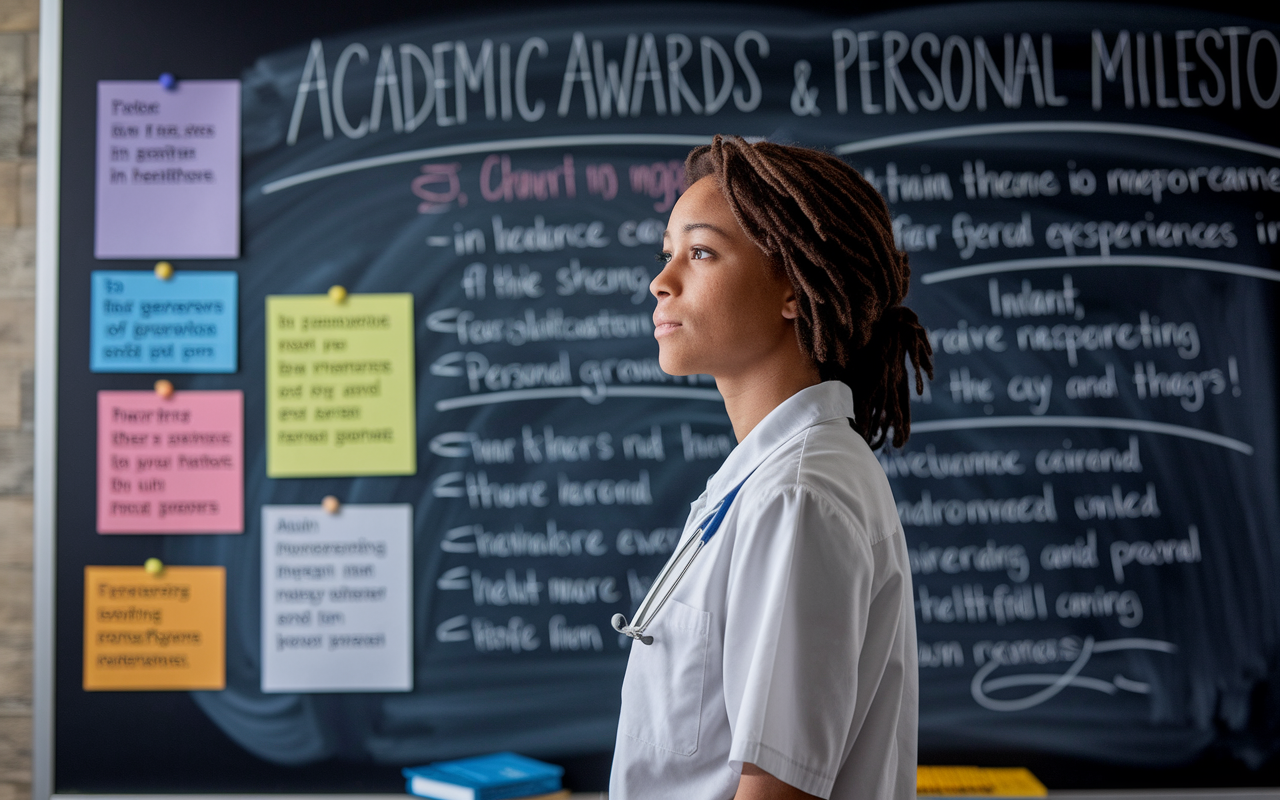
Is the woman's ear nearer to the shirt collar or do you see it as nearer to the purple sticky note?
the shirt collar

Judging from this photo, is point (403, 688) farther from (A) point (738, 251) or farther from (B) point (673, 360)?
(A) point (738, 251)

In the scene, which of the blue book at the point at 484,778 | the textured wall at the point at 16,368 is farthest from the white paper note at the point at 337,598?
the textured wall at the point at 16,368

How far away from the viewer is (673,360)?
990 millimetres

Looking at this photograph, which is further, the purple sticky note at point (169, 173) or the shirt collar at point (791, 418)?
the purple sticky note at point (169, 173)

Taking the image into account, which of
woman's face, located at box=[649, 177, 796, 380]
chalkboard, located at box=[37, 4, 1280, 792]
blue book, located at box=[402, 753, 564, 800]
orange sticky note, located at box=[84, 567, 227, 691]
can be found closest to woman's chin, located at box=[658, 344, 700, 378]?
woman's face, located at box=[649, 177, 796, 380]

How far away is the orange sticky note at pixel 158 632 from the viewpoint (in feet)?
5.84

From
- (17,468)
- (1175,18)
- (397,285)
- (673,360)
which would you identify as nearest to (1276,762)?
(1175,18)

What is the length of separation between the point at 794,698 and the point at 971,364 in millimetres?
1170

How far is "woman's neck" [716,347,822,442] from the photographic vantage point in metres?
0.99

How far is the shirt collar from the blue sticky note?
4.01ft

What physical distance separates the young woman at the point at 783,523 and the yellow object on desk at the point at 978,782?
0.80m

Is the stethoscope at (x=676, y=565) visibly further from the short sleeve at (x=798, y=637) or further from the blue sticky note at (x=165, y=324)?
the blue sticky note at (x=165, y=324)
